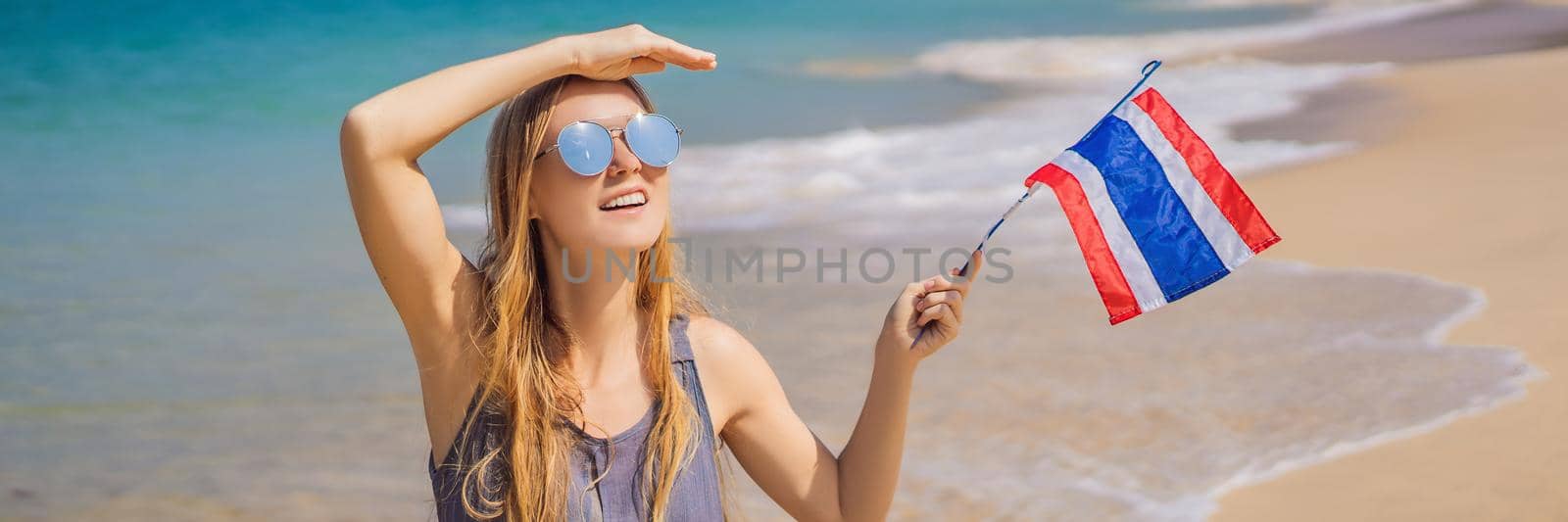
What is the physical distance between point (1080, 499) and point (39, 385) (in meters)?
4.20

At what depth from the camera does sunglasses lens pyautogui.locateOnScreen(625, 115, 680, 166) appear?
2.49 metres

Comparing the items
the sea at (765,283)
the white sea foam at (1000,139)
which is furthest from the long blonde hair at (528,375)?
the white sea foam at (1000,139)

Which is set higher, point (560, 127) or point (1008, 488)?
point (560, 127)

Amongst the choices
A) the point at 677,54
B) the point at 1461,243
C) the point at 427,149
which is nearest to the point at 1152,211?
the point at 677,54

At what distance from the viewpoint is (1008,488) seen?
4867 mm

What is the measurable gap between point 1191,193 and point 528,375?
1196 millimetres

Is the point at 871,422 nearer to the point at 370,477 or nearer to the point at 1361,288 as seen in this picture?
the point at 370,477

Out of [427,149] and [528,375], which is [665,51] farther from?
[528,375]

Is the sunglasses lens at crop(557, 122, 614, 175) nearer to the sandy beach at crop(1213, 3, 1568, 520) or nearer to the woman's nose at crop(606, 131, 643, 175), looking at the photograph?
the woman's nose at crop(606, 131, 643, 175)

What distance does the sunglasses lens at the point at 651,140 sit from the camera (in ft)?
8.16

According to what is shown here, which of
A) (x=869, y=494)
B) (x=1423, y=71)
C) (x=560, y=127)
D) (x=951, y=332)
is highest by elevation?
(x=1423, y=71)

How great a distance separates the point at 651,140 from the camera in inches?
98.4

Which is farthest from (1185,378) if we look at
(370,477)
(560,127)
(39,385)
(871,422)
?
(39,385)

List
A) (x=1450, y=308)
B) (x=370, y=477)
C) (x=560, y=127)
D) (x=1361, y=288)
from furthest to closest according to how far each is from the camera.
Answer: (x=1361, y=288)
(x=1450, y=308)
(x=370, y=477)
(x=560, y=127)
